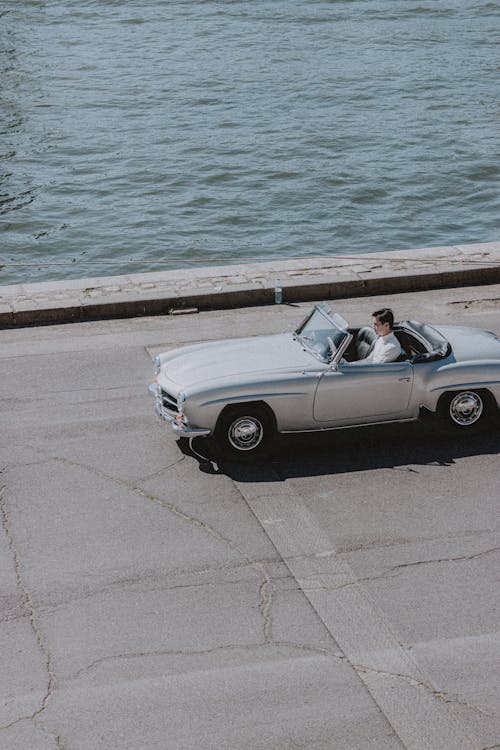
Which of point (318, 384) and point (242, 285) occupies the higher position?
point (318, 384)

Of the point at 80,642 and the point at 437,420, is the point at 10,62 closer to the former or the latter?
the point at 437,420

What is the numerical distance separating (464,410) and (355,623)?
139 inches

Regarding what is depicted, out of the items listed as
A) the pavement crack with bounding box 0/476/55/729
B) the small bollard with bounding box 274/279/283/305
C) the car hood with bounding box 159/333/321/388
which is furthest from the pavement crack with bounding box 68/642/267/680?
the small bollard with bounding box 274/279/283/305

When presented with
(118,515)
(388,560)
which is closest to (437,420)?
(388,560)

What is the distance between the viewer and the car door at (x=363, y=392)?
32.1 ft

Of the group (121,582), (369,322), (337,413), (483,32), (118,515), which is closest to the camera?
(121,582)

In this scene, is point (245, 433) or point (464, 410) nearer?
point (245, 433)

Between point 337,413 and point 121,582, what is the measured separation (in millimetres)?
3003

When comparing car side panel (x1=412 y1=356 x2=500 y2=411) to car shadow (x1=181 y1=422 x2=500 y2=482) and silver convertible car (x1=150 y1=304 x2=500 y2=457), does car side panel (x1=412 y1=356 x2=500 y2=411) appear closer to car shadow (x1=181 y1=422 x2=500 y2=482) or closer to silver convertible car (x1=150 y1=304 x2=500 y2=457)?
silver convertible car (x1=150 y1=304 x2=500 y2=457)

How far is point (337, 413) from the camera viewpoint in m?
9.88

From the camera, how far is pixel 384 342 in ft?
33.1

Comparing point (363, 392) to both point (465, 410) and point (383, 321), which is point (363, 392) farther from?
point (465, 410)

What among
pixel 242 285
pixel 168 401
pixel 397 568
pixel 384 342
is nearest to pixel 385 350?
→ pixel 384 342

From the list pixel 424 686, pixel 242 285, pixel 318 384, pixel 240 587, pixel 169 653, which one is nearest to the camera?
pixel 424 686
